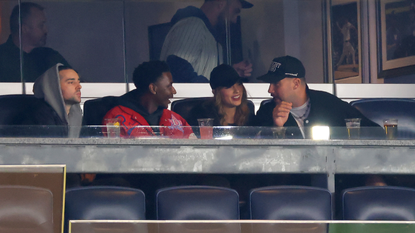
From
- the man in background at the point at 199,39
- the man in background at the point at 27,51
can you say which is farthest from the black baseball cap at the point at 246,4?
the man in background at the point at 27,51

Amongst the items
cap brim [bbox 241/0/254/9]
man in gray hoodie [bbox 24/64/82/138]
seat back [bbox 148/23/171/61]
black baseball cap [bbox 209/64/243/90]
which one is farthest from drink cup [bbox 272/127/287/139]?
cap brim [bbox 241/0/254/9]

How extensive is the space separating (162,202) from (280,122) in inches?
40.8

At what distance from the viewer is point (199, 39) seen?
14.9 feet

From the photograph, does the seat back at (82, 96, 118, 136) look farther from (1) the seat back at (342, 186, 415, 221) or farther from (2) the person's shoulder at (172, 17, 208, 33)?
(2) the person's shoulder at (172, 17, 208, 33)

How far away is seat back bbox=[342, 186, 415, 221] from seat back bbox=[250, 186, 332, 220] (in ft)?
0.24

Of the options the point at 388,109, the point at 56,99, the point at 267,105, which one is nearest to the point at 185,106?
the point at 267,105

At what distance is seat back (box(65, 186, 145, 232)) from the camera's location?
4.51ft

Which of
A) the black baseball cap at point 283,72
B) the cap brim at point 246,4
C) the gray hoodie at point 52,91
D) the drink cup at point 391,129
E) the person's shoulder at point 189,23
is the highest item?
the cap brim at point 246,4

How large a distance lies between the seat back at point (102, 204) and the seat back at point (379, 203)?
0.67 meters

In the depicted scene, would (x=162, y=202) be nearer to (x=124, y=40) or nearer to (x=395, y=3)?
(x=124, y=40)

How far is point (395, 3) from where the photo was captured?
175 inches

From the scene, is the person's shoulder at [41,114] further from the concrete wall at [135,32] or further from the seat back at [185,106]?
the concrete wall at [135,32]

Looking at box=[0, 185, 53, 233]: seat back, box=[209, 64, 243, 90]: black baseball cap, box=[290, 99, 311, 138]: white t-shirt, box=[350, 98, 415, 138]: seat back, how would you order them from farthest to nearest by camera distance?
box=[209, 64, 243, 90]: black baseball cap
box=[290, 99, 311, 138]: white t-shirt
box=[350, 98, 415, 138]: seat back
box=[0, 185, 53, 233]: seat back

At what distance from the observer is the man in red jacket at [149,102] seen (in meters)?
2.54
